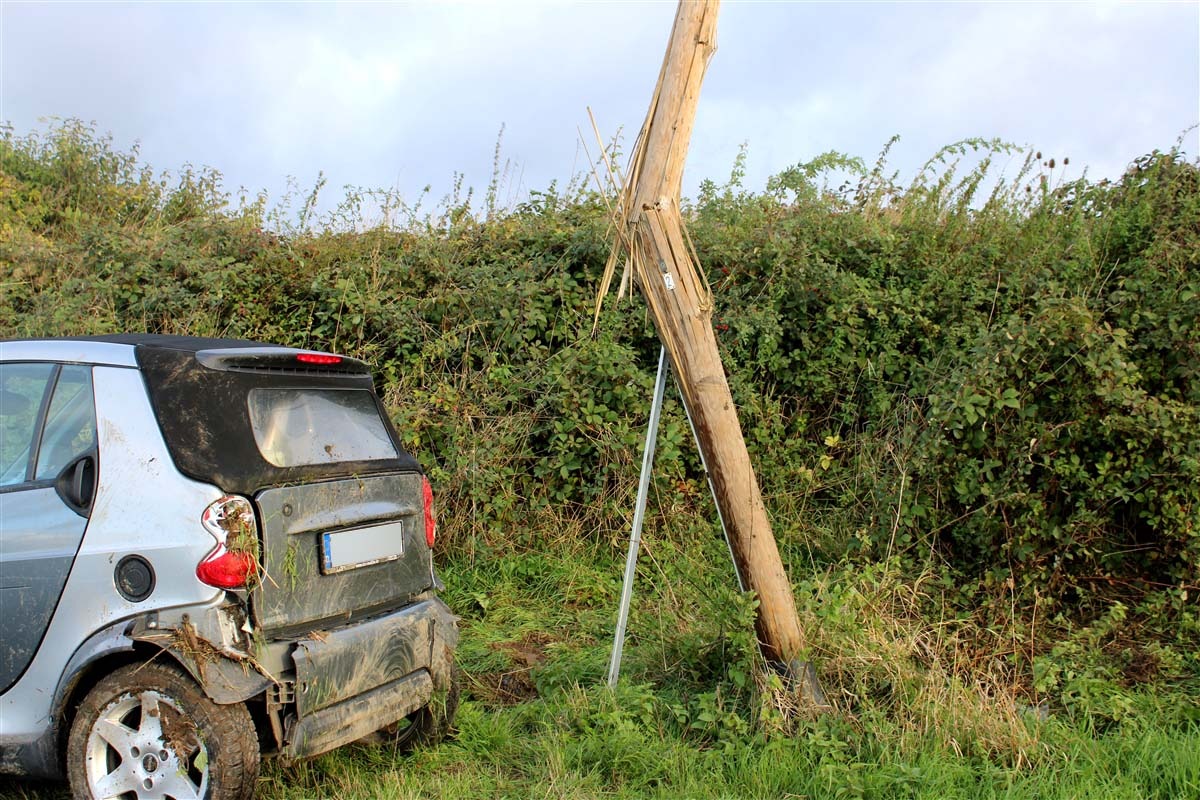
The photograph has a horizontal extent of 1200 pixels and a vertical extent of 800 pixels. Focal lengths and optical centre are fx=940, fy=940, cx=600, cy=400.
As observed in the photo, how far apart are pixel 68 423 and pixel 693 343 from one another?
2590 millimetres

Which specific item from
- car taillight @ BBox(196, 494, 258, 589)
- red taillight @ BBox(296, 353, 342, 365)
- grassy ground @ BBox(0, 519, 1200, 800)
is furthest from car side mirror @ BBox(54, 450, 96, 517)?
grassy ground @ BBox(0, 519, 1200, 800)

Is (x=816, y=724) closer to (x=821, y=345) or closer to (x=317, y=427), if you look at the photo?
(x=317, y=427)

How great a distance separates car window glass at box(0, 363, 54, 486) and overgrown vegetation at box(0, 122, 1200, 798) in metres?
1.67

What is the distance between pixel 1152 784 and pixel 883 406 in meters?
3.25

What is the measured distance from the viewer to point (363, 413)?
14.0 ft

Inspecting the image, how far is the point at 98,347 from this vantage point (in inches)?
147

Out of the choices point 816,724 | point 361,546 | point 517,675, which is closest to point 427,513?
point 361,546

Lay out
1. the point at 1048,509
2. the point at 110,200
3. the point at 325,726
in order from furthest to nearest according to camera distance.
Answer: the point at 110,200
the point at 1048,509
the point at 325,726

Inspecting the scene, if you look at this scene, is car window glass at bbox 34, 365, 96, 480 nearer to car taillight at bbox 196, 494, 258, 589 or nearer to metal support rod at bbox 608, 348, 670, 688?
car taillight at bbox 196, 494, 258, 589

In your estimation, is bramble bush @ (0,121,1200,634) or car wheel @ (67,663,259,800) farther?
bramble bush @ (0,121,1200,634)

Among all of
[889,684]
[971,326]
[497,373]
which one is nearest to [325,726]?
[889,684]

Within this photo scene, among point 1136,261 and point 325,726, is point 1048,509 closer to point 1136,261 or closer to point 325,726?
point 1136,261

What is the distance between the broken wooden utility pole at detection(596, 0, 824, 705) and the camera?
416 cm

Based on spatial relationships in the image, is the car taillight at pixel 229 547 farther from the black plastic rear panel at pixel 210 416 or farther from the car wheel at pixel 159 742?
the car wheel at pixel 159 742
